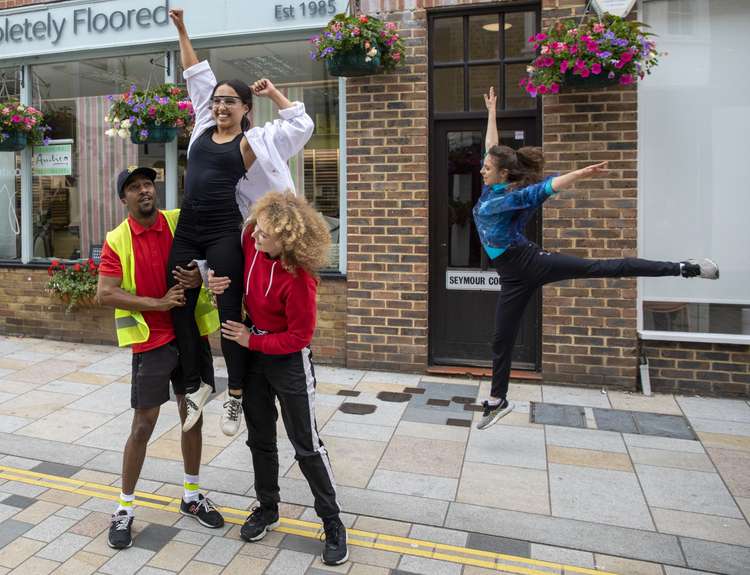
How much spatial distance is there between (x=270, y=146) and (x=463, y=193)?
3.66 metres

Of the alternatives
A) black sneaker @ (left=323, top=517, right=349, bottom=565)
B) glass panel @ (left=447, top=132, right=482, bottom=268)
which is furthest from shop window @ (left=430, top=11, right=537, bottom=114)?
black sneaker @ (left=323, top=517, right=349, bottom=565)

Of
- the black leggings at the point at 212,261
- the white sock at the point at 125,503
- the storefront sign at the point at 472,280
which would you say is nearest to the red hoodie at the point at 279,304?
the black leggings at the point at 212,261

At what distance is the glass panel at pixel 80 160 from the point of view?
7.94 meters

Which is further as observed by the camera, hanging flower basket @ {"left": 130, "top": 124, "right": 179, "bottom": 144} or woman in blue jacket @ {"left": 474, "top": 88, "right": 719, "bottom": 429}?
hanging flower basket @ {"left": 130, "top": 124, "right": 179, "bottom": 144}

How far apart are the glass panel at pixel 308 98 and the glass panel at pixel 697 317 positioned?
3170 millimetres

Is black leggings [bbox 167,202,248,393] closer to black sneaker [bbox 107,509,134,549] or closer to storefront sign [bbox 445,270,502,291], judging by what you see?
black sneaker [bbox 107,509,134,549]

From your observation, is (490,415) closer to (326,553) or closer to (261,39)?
(326,553)

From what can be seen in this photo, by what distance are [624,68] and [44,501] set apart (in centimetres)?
523

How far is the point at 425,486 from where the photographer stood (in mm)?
4094

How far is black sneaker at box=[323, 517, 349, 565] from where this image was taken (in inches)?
126

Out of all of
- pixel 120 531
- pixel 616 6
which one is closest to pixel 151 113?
pixel 616 6

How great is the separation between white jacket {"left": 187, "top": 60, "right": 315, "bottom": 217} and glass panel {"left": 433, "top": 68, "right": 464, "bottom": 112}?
3430 mm

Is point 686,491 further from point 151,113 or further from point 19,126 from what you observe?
point 19,126

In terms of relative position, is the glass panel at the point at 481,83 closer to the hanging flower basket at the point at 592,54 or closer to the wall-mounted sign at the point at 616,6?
the hanging flower basket at the point at 592,54
